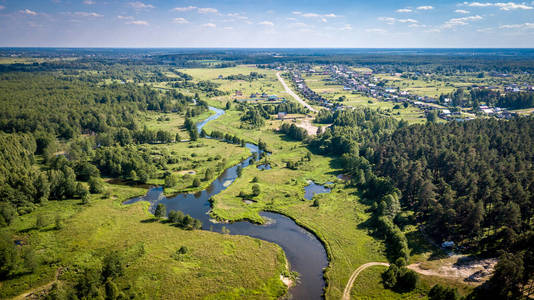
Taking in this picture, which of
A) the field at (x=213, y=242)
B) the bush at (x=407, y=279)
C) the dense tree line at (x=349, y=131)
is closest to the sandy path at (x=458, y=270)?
the field at (x=213, y=242)

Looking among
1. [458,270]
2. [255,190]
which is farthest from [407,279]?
[255,190]

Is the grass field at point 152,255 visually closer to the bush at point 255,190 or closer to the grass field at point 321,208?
the grass field at point 321,208

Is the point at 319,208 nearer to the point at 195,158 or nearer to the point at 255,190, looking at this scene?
the point at 255,190

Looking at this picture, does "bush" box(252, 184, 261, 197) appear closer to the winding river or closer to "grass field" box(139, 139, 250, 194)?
the winding river

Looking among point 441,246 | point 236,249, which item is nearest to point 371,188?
point 441,246

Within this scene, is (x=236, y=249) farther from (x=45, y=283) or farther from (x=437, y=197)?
(x=437, y=197)

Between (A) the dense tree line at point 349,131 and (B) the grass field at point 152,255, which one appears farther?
(A) the dense tree line at point 349,131

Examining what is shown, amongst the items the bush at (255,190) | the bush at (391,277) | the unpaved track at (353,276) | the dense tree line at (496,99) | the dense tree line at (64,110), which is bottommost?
the unpaved track at (353,276)
